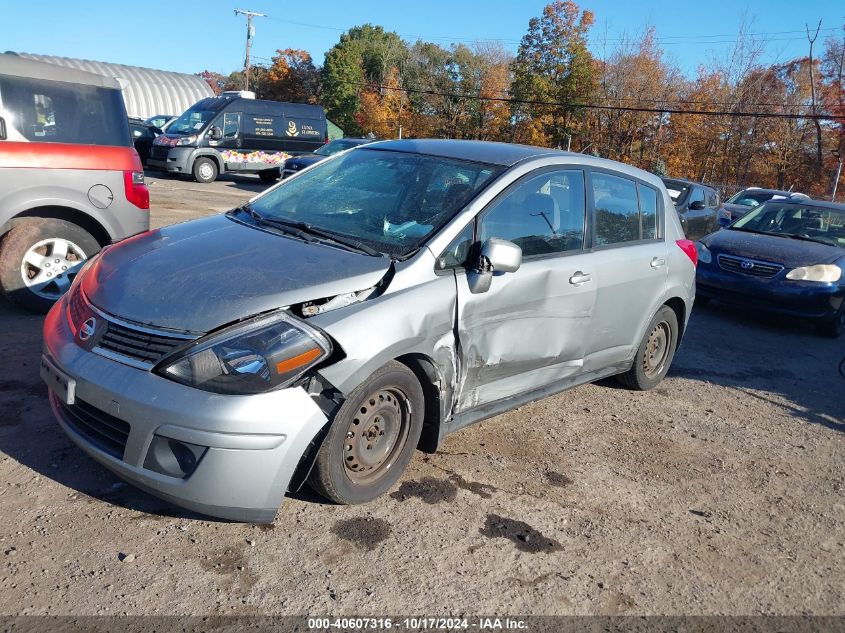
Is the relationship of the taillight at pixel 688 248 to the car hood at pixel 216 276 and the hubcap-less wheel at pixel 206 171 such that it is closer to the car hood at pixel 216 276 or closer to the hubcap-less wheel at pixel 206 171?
the car hood at pixel 216 276

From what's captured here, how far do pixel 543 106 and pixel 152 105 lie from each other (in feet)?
73.5

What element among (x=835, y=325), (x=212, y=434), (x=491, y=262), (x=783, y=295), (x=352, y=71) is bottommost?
(x=835, y=325)

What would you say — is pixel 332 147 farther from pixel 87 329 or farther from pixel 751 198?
pixel 87 329

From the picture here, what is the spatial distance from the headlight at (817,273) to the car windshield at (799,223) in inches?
34.8

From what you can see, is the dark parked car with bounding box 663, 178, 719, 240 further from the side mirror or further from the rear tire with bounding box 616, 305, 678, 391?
the side mirror

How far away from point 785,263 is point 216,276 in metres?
7.31

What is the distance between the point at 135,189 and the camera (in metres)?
6.21

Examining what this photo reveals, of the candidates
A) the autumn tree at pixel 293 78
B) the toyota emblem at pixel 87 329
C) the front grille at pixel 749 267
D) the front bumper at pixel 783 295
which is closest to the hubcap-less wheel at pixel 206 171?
the front grille at pixel 749 267

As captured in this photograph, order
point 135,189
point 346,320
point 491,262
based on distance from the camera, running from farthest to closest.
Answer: point 135,189 → point 491,262 → point 346,320

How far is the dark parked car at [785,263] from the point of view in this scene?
822 cm

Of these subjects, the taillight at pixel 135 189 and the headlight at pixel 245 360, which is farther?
the taillight at pixel 135 189

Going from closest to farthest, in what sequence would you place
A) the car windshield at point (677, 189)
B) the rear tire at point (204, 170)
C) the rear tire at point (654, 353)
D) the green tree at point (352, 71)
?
the rear tire at point (654, 353) → the car windshield at point (677, 189) → the rear tire at point (204, 170) → the green tree at point (352, 71)

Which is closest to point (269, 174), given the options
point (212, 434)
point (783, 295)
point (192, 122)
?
point (192, 122)

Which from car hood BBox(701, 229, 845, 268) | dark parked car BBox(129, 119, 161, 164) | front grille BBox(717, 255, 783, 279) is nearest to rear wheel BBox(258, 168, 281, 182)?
dark parked car BBox(129, 119, 161, 164)
